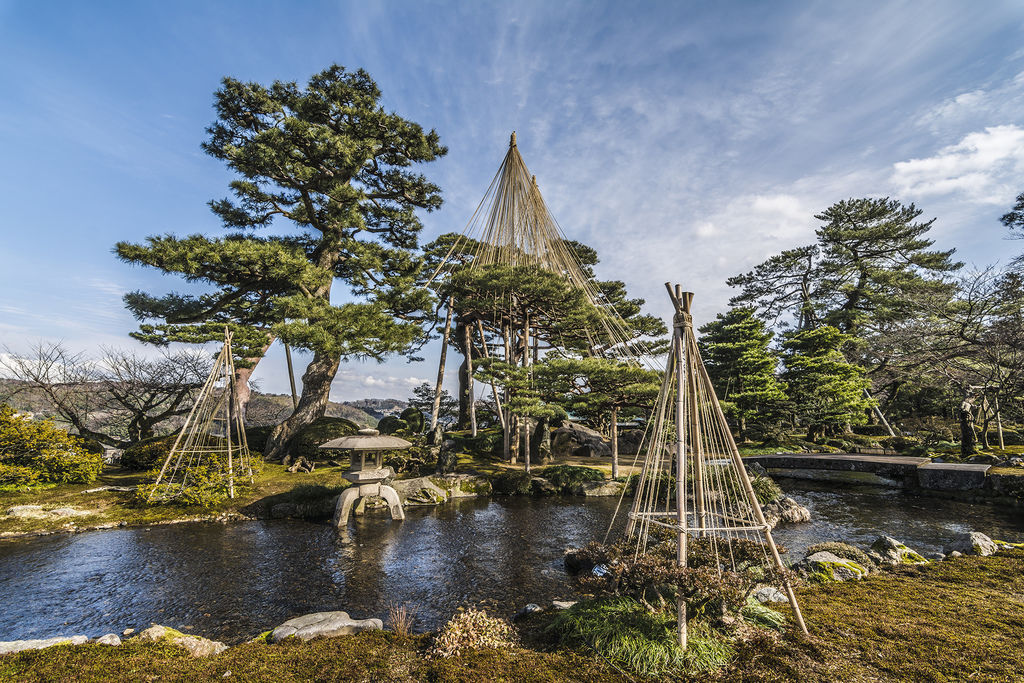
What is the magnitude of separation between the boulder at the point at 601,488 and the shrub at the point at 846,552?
7.01m

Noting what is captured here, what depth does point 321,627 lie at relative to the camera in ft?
14.3

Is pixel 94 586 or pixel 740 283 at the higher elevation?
pixel 740 283

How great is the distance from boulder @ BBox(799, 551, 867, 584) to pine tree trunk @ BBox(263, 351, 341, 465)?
50.8ft

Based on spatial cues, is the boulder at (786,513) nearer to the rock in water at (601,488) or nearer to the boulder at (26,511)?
the rock in water at (601,488)

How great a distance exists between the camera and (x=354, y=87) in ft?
59.0

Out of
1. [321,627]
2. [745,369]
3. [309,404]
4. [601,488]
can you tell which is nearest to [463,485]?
[601,488]

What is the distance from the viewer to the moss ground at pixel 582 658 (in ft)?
11.1

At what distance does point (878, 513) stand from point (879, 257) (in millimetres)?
22032

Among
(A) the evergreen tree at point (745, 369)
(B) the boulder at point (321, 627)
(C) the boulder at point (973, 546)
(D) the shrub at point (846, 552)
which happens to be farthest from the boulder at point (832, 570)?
(A) the evergreen tree at point (745, 369)

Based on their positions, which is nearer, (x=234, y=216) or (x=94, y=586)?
(x=94, y=586)

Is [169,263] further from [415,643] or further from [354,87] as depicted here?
[415,643]

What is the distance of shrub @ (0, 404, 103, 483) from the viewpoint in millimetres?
10289

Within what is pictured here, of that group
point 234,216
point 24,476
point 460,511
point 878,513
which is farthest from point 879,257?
point 24,476

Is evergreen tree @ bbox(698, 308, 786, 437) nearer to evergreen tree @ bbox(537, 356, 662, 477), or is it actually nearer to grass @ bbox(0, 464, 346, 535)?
evergreen tree @ bbox(537, 356, 662, 477)
